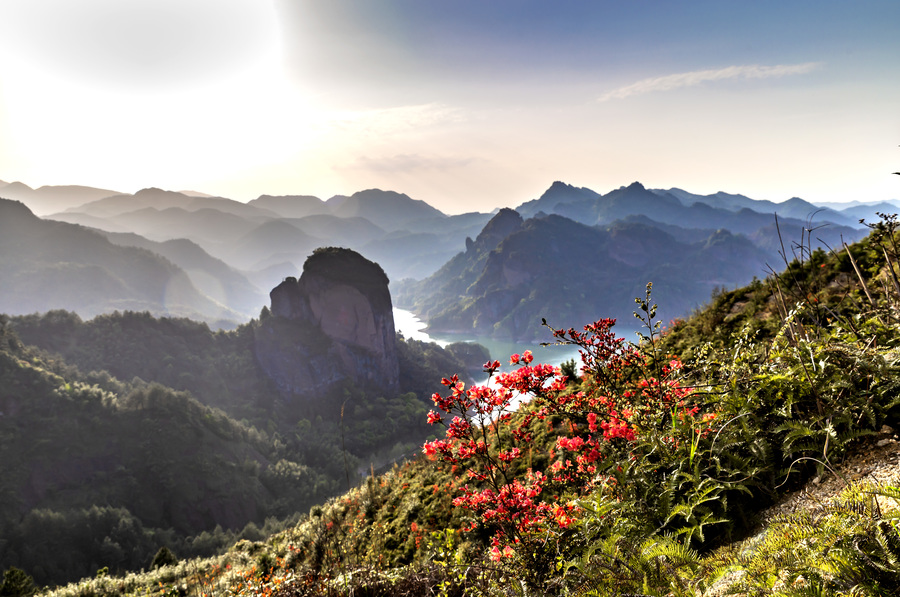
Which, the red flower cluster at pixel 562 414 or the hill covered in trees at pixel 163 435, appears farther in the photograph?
the hill covered in trees at pixel 163 435

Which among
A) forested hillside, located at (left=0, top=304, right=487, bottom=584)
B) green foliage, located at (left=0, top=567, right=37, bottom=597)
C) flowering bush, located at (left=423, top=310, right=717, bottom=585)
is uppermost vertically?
flowering bush, located at (left=423, top=310, right=717, bottom=585)

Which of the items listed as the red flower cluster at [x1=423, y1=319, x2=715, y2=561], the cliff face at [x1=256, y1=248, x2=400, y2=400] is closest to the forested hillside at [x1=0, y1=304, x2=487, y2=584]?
the cliff face at [x1=256, y1=248, x2=400, y2=400]

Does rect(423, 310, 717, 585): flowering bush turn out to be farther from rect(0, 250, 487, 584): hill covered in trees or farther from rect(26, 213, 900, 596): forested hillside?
rect(0, 250, 487, 584): hill covered in trees

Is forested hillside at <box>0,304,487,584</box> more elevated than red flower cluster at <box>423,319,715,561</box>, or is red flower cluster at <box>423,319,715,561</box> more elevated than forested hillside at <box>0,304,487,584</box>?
red flower cluster at <box>423,319,715,561</box>

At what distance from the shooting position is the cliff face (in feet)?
349

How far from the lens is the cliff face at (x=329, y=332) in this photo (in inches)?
4190

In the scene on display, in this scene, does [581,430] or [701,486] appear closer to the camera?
[701,486]

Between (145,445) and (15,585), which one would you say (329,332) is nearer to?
(145,445)

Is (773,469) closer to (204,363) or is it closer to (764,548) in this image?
(764,548)

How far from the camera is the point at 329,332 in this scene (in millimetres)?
115250

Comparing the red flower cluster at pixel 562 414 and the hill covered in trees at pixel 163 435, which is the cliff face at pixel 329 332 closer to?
the hill covered in trees at pixel 163 435

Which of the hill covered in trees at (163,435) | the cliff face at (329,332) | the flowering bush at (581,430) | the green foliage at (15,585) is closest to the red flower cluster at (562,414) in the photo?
the flowering bush at (581,430)

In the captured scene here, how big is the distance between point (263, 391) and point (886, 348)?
11251 centimetres

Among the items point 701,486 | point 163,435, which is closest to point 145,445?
point 163,435
